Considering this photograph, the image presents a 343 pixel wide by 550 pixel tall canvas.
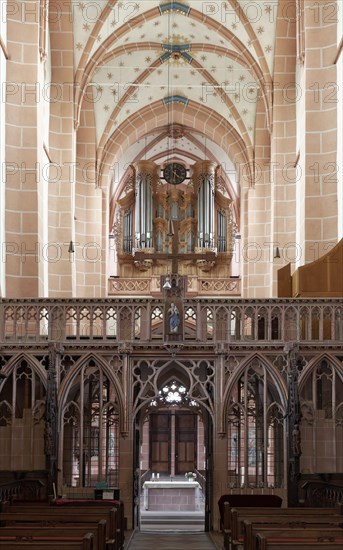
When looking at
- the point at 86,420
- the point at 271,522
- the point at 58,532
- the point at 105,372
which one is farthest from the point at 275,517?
the point at 86,420

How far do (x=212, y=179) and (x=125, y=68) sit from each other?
17.4 ft

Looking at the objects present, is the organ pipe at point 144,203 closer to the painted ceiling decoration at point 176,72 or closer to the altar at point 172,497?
the painted ceiling decoration at point 176,72

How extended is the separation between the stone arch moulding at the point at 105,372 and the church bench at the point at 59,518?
4.49 meters

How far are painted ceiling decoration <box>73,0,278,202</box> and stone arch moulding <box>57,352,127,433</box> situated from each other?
11.2 metres

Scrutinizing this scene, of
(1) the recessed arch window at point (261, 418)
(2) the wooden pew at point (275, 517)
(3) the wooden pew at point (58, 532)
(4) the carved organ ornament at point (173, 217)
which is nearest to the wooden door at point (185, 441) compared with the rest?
(4) the carved organ ornament at point (173, 217)

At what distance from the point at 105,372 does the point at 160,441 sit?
48.1ft

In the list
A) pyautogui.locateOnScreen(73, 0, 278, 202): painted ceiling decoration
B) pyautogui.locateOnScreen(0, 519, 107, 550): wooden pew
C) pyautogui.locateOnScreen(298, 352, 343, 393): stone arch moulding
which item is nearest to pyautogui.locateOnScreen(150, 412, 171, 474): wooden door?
Result: pyautogui.locateOnScreen(73, 0, 278, 202): painted ceiling decoration

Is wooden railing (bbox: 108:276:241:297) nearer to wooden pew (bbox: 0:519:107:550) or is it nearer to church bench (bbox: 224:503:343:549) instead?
church bench (bbox: 224:503:343:549)

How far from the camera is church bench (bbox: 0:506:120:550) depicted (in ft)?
36.8

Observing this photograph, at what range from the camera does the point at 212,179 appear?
33938 mm

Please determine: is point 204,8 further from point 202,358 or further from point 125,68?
point 202,358

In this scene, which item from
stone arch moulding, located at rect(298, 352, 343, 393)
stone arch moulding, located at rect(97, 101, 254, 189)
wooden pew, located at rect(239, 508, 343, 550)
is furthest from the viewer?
stone arch moulding, located at rect(97, 101, 254, 189)

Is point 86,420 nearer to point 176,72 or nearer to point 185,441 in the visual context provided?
point 185,441

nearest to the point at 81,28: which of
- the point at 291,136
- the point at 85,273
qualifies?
the point at 291,136
